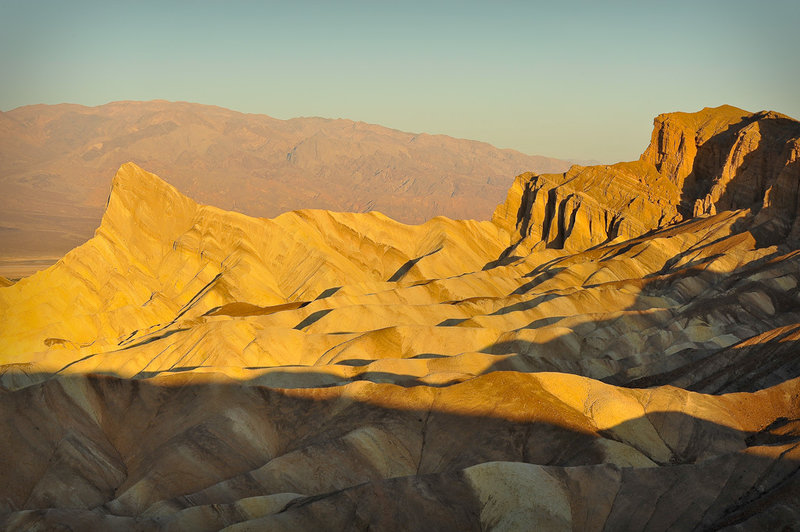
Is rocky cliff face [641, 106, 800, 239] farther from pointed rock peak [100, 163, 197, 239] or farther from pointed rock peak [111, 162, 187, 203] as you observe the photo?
pointed rock peak [111, 162, 187, 203]

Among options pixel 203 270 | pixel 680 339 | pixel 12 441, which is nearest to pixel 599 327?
pixel 680 339

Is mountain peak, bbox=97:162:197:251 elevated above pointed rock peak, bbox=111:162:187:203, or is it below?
below

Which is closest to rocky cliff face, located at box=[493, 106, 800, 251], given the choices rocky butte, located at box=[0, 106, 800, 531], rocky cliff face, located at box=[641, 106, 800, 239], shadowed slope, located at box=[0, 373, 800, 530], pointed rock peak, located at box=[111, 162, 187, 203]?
rocky cliff face, located at box=[641, 106, 800, 239]

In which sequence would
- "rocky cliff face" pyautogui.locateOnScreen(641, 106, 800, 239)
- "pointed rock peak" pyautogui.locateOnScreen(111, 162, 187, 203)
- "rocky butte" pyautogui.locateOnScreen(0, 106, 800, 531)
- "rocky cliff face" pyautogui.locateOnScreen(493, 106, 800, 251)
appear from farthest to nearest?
"rocky cliff face" pyautogui.locateOnScreen(493, 106, 800, 251)
"pointed rock peak" pyautogui.locateOnScreen(111, 162, 187, 203)
"rocky cliff face" pyautogui.locateOnScreen(641, 106, 800, 239)
"rocky butte" pyautogui.locateOnScreen(0, 106, 800, 531)

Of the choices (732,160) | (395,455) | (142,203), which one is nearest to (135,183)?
(142,203)

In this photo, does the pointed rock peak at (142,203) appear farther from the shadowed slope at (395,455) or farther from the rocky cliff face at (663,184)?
the shadowed slope at (395,455)

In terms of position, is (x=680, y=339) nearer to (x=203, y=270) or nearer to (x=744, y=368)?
(x=744, y=368)

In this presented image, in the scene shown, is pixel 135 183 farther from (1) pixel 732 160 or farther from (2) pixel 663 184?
(1) pixel 732 160

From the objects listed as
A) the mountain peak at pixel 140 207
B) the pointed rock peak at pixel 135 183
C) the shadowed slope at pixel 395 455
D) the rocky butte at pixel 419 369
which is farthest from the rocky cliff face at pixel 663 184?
the shadowed slope at pixel 395 455

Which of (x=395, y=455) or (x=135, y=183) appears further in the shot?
(x=135, y=183)
